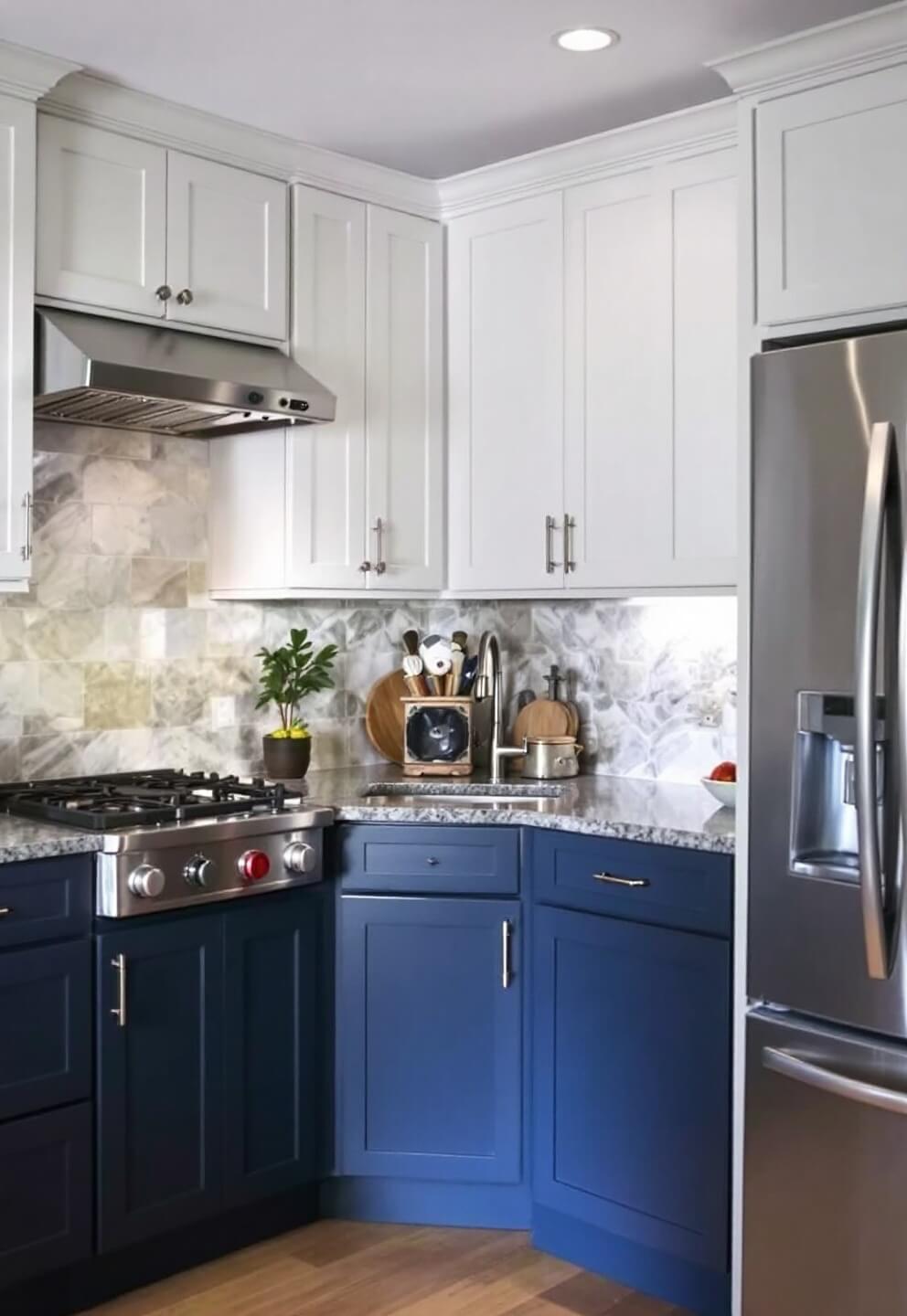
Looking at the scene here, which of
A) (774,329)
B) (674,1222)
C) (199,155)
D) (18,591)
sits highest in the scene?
(199,155)

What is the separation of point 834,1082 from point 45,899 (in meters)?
1.45

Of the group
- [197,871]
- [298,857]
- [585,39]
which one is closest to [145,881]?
[197,871]

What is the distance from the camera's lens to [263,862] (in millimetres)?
3006

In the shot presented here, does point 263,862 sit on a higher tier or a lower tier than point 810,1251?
higher

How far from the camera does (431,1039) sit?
3.19m

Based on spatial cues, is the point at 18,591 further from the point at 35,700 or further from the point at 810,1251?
the point at 810,1251

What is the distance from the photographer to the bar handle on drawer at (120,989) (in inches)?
110

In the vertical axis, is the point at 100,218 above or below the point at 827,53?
below

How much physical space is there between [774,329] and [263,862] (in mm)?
1466

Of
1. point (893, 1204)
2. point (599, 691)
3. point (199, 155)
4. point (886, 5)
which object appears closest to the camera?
point (893, 1204)

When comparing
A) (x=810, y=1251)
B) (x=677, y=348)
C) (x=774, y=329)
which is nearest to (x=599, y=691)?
(x=677, y=348)

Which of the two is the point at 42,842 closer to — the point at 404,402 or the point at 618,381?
the point at 404,402

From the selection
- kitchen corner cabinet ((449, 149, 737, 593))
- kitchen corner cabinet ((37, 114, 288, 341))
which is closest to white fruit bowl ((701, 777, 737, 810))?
kitchen corner cabinet ((449, 149, 737, 593))

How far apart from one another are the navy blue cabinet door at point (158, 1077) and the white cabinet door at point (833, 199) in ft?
5.54
